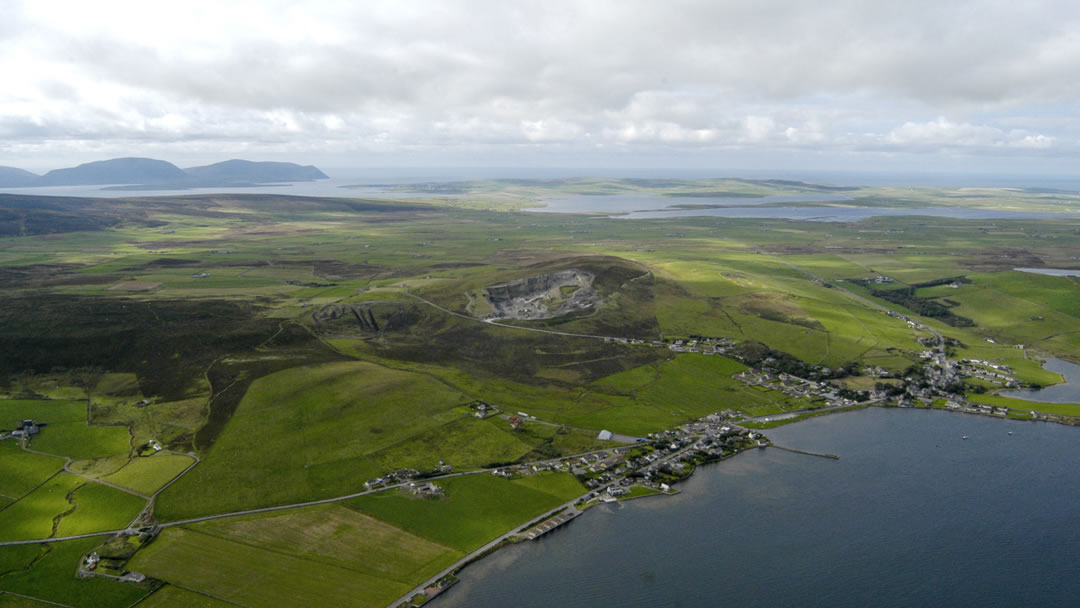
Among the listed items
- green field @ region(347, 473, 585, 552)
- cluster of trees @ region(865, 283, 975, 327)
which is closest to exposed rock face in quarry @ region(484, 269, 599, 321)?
green field @ region(347, 473, 585, 552)

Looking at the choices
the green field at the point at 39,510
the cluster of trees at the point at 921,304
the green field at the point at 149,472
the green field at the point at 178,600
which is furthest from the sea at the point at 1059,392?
the green field at the point at 39,510

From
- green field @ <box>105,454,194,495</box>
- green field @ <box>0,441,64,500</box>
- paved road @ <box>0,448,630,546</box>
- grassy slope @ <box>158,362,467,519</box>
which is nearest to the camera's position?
paved road @ <box>0,448,630,546</box>

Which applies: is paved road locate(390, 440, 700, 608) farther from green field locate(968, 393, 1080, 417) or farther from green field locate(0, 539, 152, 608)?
green field locate(968, 393, 1080, 417)

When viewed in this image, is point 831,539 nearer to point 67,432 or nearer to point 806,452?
point 806,452

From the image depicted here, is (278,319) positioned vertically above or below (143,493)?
above

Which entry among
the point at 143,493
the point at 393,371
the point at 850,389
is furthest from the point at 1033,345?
the point at 143,493

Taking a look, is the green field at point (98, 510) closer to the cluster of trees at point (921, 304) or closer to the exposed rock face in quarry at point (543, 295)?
the exposed rock face in quarry at point (543, 295)

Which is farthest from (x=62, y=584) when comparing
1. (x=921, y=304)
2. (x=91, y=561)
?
(x=921, y=304)

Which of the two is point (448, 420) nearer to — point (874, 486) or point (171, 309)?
point (874, 486)
